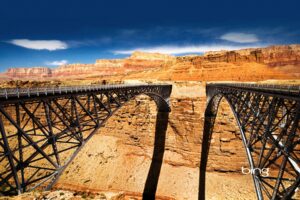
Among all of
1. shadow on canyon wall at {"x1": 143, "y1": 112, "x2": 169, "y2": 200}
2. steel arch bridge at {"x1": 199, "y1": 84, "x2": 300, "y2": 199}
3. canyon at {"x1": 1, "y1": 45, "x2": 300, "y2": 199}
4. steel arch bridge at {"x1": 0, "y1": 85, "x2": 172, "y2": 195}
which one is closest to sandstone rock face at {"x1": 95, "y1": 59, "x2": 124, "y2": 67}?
canyon at {"x1": 1, "y1": 45, "x2": 300, "y2": 199}

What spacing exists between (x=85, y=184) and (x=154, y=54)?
5443 inches

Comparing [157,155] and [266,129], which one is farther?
[157,155]

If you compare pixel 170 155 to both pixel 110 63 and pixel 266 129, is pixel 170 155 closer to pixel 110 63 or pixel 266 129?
pixel 266 129

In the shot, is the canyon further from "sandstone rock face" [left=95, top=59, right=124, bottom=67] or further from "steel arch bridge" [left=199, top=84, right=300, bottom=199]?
"sandstone rock face" [left=95, top=59, right=124, bottom=67]

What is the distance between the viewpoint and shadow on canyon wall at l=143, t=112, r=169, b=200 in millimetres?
A: 35194

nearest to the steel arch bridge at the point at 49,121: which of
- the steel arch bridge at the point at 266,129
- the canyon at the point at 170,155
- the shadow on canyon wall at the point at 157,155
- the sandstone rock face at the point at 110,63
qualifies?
the shadow on canyon wall at the point at 157,155

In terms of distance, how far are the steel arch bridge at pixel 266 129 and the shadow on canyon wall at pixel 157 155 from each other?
24.2ft

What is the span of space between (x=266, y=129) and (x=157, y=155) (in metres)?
29.5

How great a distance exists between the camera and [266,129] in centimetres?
1292

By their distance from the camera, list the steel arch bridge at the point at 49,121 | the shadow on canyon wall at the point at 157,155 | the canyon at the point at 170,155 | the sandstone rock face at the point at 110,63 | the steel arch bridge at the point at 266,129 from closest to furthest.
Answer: the steel arch bridge at the point at 266,129 → the steel arch bridge at the point at 49,121 → the canyon at the point at 170,155 → the shadow on canyon wall at the point at 157,155 → the sandstone rock face at the point at 110,63

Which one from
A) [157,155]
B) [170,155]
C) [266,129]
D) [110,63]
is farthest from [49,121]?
[110,63]

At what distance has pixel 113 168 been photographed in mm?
39000

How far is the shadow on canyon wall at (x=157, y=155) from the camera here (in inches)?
1386

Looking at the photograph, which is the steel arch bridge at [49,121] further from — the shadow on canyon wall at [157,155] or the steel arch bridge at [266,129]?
the steel arch bridge at [266,129]
